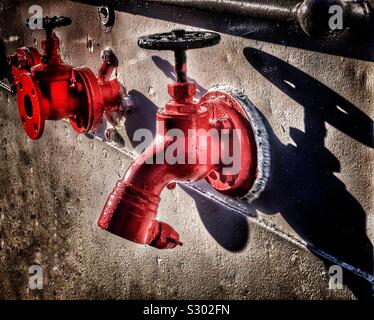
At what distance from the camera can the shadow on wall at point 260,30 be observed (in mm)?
860

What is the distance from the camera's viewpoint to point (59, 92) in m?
1.38

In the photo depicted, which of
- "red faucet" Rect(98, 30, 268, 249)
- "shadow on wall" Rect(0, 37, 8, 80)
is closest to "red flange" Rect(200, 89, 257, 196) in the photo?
"red faucet" Rect(98, 30, 268, 249)

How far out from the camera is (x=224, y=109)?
1.14 m

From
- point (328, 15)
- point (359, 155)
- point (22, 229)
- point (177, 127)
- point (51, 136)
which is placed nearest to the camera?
point (328, 15)

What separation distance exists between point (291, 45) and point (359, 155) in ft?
0.93

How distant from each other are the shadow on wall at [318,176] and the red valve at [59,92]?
22.3 inches

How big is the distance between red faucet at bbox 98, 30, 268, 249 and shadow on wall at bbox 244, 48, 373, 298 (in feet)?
0.21

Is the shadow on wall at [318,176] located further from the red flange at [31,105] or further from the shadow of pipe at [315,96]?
the red flange at [31,105]

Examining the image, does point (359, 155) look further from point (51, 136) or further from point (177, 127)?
point (51, 136)

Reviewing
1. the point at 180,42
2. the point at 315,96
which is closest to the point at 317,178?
the point at 315,96

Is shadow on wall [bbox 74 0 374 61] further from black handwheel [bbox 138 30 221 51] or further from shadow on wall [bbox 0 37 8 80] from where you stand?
shadow on wall [bbox 0 37 8 80]

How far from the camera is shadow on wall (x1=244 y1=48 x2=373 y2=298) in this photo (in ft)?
3.10
